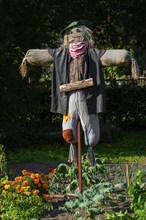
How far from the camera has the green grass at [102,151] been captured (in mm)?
11039

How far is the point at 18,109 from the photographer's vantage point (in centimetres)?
1208

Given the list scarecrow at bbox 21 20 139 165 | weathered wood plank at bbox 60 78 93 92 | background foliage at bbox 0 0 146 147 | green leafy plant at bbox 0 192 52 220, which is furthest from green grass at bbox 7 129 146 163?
green leafy plant at bbox 0 192 52 220

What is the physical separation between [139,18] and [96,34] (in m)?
1.62

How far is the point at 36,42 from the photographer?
12.7 meters

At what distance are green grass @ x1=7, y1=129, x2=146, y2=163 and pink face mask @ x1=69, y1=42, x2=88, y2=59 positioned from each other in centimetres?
384

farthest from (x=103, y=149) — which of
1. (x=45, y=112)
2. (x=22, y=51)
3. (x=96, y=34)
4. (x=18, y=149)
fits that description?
(x=96, y=34)

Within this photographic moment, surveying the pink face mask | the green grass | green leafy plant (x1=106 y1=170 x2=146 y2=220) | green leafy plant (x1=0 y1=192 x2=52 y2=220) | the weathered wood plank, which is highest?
the pink face mask

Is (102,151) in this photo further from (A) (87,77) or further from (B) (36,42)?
(A) (87,77)

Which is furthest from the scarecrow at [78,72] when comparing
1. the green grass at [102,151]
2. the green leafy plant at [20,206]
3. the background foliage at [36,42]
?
the background foliage at [36,42]

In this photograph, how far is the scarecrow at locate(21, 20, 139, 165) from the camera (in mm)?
6477

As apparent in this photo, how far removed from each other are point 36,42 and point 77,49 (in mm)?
6200

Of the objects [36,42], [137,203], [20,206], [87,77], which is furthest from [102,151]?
[137,203]

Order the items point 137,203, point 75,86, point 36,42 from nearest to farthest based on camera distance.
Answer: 1. point 137,203
2. point 75,86
3. point 36,42

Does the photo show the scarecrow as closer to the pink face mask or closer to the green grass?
the pink face mask
